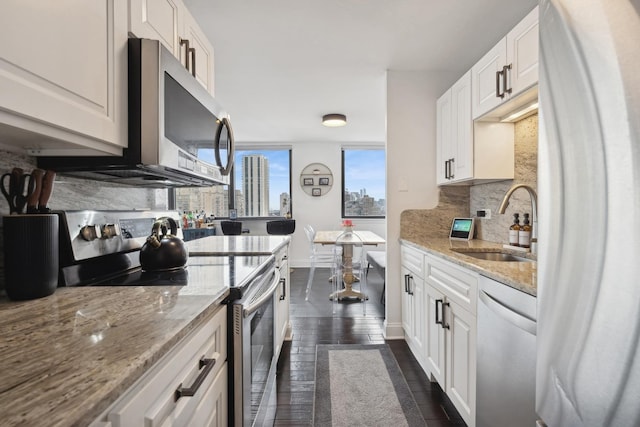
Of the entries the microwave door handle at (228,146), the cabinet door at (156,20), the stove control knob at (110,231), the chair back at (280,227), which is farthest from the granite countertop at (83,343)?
the chair back at (280,227)

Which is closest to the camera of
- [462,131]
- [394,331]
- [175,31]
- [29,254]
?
[29,254]

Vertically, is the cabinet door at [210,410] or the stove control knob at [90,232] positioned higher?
the stove control knob at [90,232]

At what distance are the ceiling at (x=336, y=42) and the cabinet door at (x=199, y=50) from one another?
1.24 ft

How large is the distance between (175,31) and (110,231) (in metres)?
0.88

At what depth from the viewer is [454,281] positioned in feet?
5.13

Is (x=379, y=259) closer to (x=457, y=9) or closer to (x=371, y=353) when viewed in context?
(x=371, y=353)

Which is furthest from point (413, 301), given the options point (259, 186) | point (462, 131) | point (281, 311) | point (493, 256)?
point (259, 186)

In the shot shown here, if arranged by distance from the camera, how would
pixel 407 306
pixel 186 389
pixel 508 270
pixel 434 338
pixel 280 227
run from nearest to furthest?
pixel 186 389
pixel 508 270
pixel 434 338
pixel 407 306
pixel 280 227

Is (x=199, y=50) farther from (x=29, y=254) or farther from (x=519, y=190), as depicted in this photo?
(x=519, y=190)

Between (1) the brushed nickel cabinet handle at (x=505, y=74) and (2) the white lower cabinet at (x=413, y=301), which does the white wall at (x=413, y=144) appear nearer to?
(2) the white lower cabinet at (x=413, y=301)

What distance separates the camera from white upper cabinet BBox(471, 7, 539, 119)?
1.48 metres

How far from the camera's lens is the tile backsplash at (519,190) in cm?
189

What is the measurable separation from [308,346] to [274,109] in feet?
9.50

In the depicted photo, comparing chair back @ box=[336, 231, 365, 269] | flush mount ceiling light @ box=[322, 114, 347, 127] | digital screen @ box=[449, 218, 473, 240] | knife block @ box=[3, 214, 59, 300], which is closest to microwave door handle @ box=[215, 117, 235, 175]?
knife block @ box=[3, 214, 59, 300]
